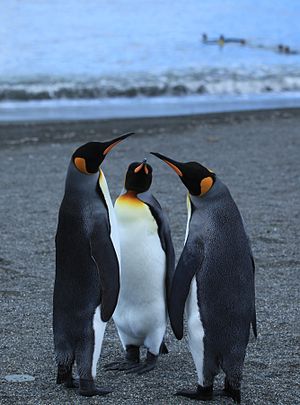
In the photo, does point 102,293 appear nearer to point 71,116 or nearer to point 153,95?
point 71,116

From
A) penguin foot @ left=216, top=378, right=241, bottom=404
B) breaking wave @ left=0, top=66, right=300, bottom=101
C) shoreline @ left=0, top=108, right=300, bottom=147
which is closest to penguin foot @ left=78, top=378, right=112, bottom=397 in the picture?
penguin foot @ left=216, top=378, right=241, bottom=404

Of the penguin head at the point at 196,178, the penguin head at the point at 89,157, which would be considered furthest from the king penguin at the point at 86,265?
the penguin head at the point at 196,178

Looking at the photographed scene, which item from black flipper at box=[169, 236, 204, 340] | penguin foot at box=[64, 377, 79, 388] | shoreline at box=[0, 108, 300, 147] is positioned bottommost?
shoreline at box=[0, 108, 300, 147]

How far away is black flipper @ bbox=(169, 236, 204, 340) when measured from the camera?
12.1 feet

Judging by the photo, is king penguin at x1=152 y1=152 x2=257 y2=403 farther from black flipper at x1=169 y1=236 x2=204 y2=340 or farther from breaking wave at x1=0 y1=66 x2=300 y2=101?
breaking wave at x1=0 y1=66 x2=300 y2=101

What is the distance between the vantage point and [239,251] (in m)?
3.73

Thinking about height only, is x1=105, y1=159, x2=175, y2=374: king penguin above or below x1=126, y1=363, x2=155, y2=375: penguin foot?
above

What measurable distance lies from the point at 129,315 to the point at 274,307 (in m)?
1.26

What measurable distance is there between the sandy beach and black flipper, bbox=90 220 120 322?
14.4 inches

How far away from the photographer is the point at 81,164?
12.1 ft

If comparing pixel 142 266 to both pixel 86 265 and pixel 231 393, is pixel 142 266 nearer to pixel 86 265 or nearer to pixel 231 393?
pixel 86 265

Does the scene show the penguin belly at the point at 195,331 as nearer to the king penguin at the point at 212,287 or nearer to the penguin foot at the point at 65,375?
the king penguin at the point at 212,287

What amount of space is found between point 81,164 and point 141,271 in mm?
632

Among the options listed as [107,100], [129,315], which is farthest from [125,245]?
[107,100]
